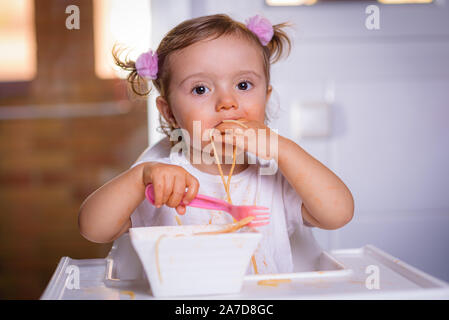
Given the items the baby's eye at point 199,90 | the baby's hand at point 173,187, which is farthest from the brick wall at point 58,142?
the baby's hand at point 173,187

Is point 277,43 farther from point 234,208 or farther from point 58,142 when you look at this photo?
point 58,142

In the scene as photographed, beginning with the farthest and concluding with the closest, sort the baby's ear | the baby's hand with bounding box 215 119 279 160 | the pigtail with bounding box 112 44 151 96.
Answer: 1. the pigtail with bounding box 112 44 151 96
2. the baby's ear
3. the baby's hand with bounding box 215 119 279 160

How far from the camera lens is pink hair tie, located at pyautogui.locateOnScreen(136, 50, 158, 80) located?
2.94 ft

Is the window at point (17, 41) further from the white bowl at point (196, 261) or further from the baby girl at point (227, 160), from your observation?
the white bowl at point (196, 261)

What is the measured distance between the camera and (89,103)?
272 cm

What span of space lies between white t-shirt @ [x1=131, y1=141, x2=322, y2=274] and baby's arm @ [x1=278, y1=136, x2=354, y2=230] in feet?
0.32

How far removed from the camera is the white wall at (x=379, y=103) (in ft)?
3.97

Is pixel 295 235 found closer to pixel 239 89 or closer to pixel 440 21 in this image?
pixel 239 89

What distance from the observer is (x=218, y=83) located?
0.80m

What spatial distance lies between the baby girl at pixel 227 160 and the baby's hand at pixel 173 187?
1cm

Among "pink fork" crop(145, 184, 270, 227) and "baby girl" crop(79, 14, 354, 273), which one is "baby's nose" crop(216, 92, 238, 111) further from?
"pink fork" crop(145, 184, 270, 227)

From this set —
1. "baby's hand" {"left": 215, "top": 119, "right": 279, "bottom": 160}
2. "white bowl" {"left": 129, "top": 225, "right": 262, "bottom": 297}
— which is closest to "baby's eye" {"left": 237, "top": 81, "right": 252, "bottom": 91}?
"baby's hand" {"left": 215, "top": 119, "right": 279, "bottom": 160}

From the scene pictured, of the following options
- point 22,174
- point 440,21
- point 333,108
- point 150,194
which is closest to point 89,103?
point 22,174

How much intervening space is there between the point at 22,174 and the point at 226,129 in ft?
7.19
